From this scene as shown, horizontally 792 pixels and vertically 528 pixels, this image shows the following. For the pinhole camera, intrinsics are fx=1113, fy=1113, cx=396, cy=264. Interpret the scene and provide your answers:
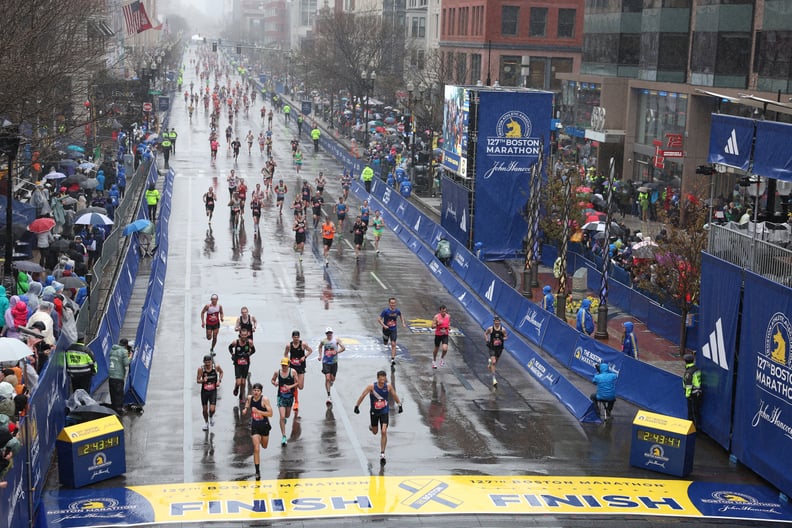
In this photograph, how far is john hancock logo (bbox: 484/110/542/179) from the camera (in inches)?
1647

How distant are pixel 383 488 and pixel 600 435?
219 inches

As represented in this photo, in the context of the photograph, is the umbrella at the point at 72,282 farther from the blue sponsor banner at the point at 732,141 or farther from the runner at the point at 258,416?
the blue sponsor banner at the point at 732,141

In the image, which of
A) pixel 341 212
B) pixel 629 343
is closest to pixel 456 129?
pixel 341 212

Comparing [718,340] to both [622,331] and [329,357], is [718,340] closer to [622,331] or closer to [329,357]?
[329,357]

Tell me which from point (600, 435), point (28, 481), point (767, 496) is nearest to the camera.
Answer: point (28, 481)

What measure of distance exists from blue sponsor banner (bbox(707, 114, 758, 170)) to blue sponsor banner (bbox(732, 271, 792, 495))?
2.36 meters

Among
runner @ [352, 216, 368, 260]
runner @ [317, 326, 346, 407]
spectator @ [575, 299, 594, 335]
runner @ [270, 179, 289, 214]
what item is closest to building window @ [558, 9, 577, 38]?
runner @ [270, 179, 289, 214]

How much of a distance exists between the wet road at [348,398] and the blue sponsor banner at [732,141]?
5.66 metres

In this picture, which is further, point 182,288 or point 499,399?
point 182,288

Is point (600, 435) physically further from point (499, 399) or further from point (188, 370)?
point (188, 370)

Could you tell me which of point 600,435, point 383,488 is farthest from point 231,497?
point 600,435

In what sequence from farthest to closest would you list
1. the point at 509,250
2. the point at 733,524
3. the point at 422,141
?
the point at 422,141 → the point at 509,250 → the point at 733,524

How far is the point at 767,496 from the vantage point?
1936 centimetres

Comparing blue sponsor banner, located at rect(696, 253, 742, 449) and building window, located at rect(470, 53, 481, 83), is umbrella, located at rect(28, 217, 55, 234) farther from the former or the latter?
building window, located at rect(470, 53, 481, 83)
